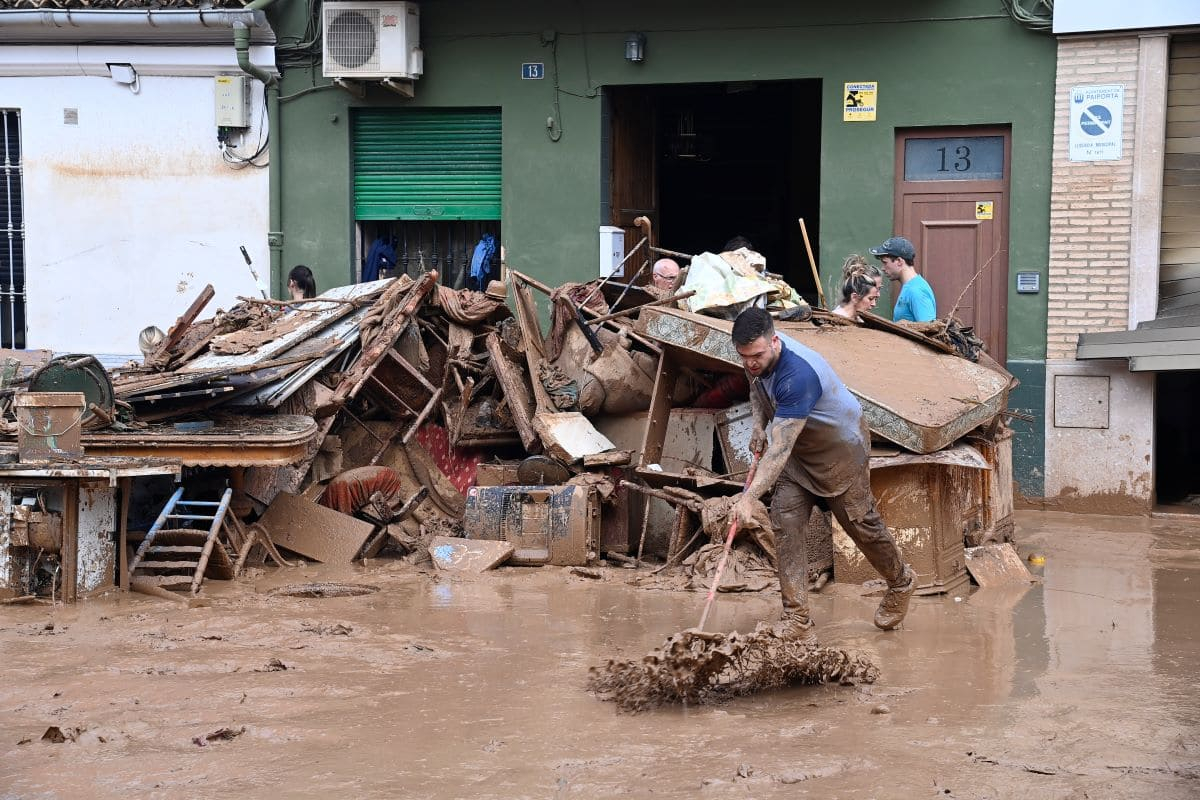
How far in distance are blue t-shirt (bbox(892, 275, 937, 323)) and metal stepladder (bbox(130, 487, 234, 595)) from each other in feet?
17.1

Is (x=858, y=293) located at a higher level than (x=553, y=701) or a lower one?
higher

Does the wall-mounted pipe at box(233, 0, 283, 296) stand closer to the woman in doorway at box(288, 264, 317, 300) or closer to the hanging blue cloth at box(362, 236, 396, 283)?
the hanging blue cloth at box(362, 236, 396, 283)

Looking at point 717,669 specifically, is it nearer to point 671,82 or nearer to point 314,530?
point 314,530

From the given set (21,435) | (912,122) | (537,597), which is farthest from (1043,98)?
(21,435)

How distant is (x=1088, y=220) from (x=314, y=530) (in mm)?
6890

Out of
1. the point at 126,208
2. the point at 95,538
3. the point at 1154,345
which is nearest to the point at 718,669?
the point at 95,538

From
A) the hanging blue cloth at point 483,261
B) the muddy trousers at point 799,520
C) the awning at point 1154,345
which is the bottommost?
the muddy trousers at point 799,520

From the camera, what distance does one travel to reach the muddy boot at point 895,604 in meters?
7.20

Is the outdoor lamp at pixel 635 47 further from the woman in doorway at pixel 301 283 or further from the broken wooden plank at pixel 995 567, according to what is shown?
the broken wooden plank at pixel 995 567

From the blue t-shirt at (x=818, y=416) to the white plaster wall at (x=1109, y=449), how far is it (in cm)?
487

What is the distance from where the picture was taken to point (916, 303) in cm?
1027

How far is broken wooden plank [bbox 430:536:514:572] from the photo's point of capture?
28.9ft

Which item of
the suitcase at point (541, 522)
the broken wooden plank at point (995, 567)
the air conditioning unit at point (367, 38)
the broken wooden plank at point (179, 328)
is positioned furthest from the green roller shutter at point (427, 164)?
the broken wooden plank at point (995, 567)

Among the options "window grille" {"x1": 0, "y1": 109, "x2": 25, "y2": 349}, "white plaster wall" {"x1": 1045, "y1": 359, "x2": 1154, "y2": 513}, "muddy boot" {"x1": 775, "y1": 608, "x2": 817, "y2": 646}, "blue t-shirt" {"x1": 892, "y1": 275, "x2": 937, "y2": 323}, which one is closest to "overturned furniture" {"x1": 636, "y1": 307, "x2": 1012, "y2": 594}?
"blue t-shirt" {"x1": 892, "y1": 275, "x2": 937, "y2": 323}
